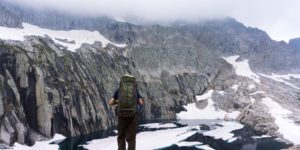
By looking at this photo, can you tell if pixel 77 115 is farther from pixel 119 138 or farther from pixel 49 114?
pixel 119 138

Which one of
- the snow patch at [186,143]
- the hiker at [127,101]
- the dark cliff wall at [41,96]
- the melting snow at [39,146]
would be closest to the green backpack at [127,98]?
the hiker at [127,101]

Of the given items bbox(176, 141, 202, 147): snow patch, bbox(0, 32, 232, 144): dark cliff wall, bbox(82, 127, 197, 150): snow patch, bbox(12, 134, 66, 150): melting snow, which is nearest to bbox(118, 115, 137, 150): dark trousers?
bbox(12, 134, 66, 150): melting snow

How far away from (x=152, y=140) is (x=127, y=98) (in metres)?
140

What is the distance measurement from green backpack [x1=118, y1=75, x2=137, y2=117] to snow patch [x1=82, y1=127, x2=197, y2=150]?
120 m

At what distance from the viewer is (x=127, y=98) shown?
17516 millimetres

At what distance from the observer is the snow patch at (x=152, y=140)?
A: 14100cm

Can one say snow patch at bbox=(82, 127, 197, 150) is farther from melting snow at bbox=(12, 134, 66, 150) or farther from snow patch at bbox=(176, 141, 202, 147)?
melting snow at bbox=(12, 134, 66, 150)

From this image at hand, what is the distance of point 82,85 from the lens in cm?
19475

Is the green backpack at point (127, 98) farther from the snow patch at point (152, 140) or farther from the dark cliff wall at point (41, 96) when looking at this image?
the dark cliff wall at point (41, 96)

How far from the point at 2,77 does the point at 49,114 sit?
22.7m

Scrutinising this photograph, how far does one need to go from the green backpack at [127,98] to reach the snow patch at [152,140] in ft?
393

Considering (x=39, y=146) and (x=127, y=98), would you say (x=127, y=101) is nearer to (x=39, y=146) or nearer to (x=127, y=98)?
(x=127, y=98)

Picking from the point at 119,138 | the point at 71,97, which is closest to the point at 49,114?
the point at 71,97

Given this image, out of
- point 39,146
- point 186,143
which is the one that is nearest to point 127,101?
point 39,146
